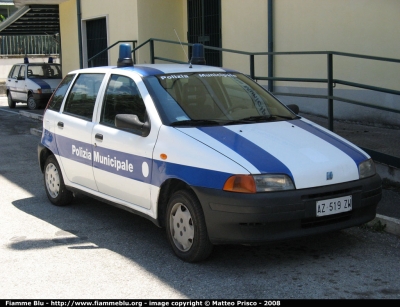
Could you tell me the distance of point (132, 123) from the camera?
5863 mm

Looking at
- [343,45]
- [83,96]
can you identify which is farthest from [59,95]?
[343,45]

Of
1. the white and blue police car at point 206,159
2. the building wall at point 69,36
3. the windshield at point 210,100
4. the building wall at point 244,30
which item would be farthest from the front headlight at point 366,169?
the building wall at point 69,36

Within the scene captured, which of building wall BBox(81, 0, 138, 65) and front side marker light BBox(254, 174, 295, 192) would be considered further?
building wall BBox(81, 0, 138, 65)

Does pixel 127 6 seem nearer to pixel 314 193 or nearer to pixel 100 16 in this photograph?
pixel 100 16

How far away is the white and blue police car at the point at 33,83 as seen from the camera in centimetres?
1966

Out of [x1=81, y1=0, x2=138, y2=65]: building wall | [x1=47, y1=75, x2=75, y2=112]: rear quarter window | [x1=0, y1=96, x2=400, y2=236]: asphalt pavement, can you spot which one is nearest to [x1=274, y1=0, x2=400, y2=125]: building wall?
[x1=0, y1=96, x2=400, y2=236]: asphalt pavement

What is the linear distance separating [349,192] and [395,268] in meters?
0.72

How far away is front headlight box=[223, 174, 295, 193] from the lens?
500 centimetres

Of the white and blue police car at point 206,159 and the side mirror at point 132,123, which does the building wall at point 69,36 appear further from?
the side mirror at point 132,123

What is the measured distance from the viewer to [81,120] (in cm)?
691

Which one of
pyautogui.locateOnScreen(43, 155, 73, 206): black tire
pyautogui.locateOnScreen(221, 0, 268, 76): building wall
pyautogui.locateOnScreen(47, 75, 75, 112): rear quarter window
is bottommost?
pyautogui.locateOnScreen(43, 155, 73, 206): black tire

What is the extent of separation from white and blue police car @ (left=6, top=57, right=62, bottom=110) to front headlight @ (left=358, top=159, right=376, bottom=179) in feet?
50.1

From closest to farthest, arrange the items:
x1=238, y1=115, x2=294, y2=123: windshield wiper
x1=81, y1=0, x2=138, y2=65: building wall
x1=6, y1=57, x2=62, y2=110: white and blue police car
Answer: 1. x1=238, y1=115, x2=294, y2=123: windshield wiper
2. x1=81, y1=0, x2=138, y2=65: building wall
3. x1=6, y1=57, x2=62, y2=110: white and blue police car

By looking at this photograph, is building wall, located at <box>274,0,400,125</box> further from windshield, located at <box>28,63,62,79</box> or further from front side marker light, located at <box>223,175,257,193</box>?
windshield, located at <box>28,63,62,79</box>
